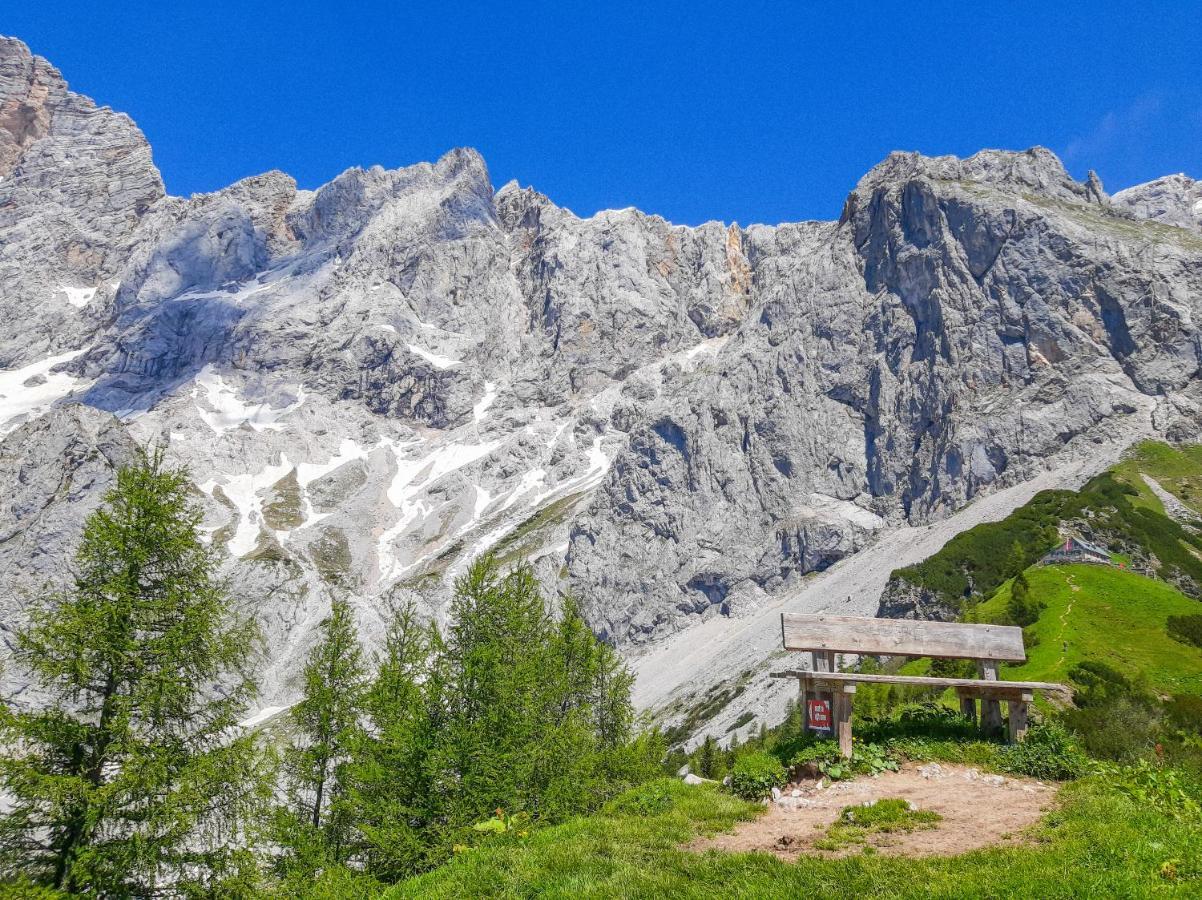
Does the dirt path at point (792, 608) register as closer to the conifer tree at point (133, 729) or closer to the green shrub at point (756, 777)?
the green shrub at point (756, 777)

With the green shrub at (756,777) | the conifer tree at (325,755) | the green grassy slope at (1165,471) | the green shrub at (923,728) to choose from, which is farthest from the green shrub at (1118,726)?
the green grassy slope at (1165,471)

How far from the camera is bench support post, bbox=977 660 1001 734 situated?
16.3m

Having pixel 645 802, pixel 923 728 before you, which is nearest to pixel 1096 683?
pixel 923 728

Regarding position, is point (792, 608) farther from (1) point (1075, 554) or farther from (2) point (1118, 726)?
(2) point (1118, 726)

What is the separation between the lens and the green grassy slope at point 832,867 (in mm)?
8773

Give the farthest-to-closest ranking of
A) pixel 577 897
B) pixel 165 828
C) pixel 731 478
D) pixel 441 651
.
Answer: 1. pixel 731 478
2. pixel 441 651
3. pixel 165 828
4. pixel 577 897

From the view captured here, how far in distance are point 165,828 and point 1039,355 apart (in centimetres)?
15575

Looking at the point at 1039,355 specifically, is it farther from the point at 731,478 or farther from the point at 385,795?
the point at 385,795

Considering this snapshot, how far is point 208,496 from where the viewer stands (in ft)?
654

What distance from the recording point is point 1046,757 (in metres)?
14.2

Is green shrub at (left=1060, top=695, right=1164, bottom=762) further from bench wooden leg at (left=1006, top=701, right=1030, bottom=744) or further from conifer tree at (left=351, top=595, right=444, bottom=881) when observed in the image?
conifer tree at (left=351, top=595, right=444, bottom=881)

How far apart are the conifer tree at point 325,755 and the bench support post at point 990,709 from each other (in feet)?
49.7

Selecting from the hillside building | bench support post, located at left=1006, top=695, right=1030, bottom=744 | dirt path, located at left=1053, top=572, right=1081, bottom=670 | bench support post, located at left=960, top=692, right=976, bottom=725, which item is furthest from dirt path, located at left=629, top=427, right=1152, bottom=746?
bench support post, located at left=1006, top=695, right=1030, bottom=744

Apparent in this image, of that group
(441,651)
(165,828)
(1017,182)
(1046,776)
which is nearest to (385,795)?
(441,651)
